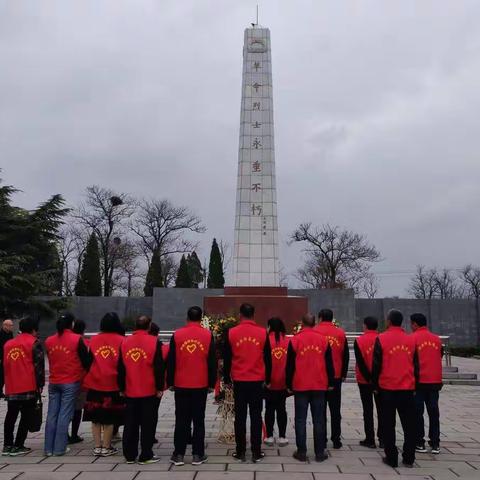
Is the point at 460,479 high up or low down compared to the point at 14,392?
down

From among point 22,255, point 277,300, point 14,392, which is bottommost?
point 14,392

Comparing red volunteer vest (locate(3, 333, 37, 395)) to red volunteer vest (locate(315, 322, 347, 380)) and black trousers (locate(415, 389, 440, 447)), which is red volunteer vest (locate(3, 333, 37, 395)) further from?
black trousers (locate(415, 389, 440, 447))

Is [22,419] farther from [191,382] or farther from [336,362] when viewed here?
[336,362]

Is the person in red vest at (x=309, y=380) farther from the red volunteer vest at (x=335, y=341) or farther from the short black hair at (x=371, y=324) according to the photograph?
the short black hair at (x=371, y=324)

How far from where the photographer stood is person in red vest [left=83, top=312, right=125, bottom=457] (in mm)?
5715

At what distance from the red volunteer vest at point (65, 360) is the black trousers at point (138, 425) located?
2.54 feet

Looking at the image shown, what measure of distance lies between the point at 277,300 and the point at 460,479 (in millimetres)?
8565

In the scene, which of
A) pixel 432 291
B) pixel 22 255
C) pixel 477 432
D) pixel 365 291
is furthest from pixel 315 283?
pixel 477 432

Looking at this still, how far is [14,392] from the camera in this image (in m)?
5.81

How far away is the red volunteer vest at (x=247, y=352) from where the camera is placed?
5539mm

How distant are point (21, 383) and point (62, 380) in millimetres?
472

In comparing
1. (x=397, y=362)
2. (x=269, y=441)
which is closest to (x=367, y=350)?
(x=397, y=362)

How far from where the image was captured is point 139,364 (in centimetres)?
547

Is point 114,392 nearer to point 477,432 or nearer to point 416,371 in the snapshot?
point 416,371
